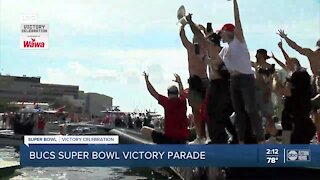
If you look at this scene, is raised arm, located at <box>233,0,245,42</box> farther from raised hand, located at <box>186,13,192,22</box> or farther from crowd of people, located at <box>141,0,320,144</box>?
raised hand, located at <box>186,13,192,22</box>

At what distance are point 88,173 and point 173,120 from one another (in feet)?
3.55

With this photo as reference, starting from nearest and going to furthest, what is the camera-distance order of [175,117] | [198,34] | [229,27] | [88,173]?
[229,27]
[198,34]
[175,117]
[88,173]

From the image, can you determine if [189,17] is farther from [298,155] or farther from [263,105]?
[298,155]

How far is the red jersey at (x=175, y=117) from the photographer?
5754 mm

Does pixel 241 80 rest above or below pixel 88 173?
above

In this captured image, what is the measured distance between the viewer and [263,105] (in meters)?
5.68

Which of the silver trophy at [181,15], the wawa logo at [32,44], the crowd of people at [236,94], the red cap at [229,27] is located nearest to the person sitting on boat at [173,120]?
the crowd of people at [236,94]

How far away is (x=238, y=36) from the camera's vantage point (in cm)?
528

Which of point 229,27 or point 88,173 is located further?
point 88,173

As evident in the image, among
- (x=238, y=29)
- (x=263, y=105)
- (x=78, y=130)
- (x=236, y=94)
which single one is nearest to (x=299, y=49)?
(x=263, y=105)

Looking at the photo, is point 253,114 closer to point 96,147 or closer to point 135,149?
point 135,149

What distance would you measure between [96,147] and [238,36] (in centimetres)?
153

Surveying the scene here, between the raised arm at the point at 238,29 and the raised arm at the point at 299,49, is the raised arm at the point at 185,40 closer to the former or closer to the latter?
the raised arm at the point at 238,29

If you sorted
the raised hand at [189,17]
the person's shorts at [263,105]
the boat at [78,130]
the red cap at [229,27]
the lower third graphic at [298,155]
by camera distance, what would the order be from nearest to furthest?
the lower third graphic at [298,155]
the red cap at [229,27]
the person's shorts at [263,105]
the raised hand at [189,17]
the boat at [78,130]
